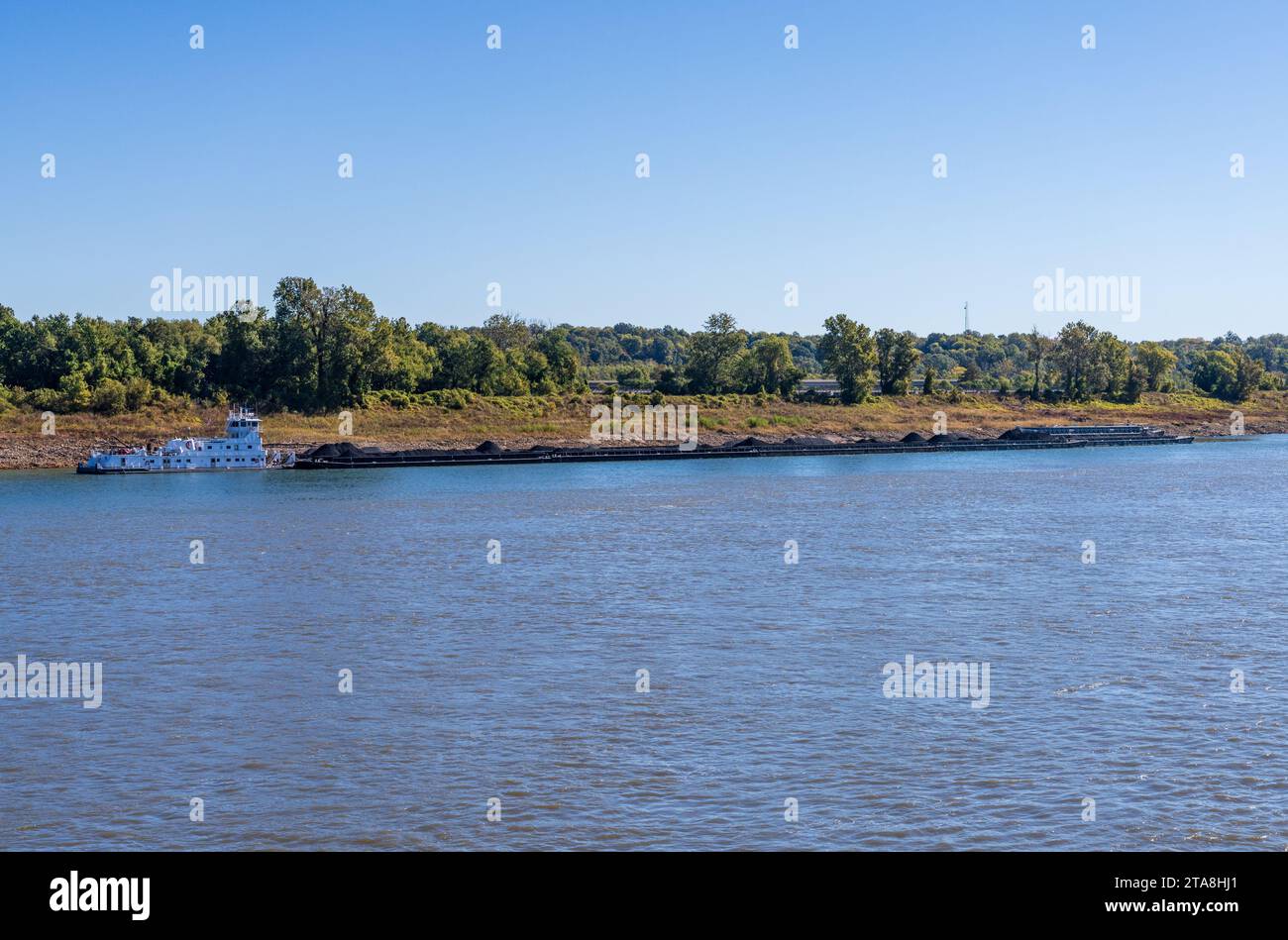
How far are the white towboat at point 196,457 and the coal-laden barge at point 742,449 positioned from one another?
4057 millimetres

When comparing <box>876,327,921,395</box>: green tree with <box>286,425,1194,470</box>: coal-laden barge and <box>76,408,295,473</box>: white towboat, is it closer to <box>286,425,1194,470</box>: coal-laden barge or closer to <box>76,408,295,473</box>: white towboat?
<box>286,425,1194,470</box>: coal-laden barge

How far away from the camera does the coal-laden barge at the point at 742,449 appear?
127 meters

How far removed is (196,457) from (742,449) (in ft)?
195

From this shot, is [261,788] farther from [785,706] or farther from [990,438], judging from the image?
[990,438]

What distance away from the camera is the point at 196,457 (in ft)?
401

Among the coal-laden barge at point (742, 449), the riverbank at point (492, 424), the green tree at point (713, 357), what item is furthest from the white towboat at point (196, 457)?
the green tree at point (713, 357)

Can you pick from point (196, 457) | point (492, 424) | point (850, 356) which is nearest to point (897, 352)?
point (850, 356)

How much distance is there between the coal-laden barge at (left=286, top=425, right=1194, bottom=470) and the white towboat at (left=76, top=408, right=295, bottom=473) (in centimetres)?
406

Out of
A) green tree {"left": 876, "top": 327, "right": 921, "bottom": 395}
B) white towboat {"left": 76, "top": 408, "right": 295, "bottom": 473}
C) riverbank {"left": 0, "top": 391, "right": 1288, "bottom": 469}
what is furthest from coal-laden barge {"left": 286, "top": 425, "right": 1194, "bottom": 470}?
green tree {"left": 876, "top": 327, "right": 921, "bottom": 395}

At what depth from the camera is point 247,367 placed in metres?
152

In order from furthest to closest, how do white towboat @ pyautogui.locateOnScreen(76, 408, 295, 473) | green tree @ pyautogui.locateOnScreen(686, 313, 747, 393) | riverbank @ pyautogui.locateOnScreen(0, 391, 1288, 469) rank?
green tree @ pyautogui.locateOnScreen(686, 313, 747, 393)
riverbank @ pyautogui.locateOnScreen(0, 391, 1288, 469)
white towboat @ pyautogui.locateOnScreen(76, 408, 295, 473)

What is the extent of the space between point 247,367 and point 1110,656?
13568 cm

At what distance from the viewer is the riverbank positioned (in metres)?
134
